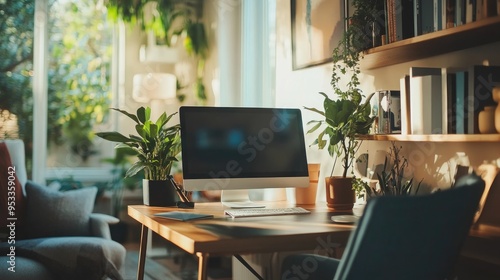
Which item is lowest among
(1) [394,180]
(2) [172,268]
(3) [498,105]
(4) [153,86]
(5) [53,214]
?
(2) [172,268]

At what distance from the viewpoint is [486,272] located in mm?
1994

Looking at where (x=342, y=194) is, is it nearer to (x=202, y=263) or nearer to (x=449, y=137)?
(x=449, y=137)

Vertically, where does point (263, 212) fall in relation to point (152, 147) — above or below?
below

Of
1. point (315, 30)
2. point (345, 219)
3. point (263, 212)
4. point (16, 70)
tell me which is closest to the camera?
point (345, 219)

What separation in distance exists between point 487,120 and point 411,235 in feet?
2.18

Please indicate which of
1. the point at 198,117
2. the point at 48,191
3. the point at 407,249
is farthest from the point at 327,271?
the point at 48,191

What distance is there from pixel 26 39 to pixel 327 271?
377cm

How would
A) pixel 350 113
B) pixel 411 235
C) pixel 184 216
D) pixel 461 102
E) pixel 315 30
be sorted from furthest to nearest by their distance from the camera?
pixel 315 30, pixel 350 113, pixel 184 216, pixel 461 102, pixel 411 235

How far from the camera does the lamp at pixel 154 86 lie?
4.89 m

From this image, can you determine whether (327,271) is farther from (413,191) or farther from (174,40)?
(174,40)

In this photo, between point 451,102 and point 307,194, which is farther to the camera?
point 307,194

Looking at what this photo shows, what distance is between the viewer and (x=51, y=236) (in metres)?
3.22

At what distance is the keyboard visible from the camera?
7.53 feet

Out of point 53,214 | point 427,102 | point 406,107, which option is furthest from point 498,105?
point 53,214
